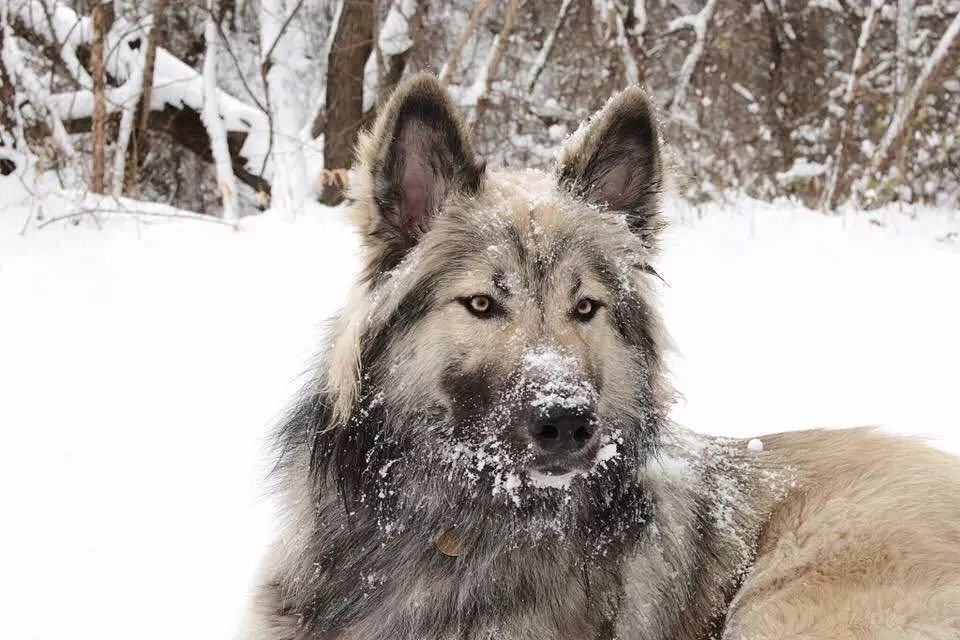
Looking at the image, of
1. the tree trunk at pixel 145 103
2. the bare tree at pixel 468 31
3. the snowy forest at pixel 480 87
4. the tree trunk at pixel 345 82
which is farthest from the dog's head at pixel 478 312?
the tree trunk at pixel 145 103

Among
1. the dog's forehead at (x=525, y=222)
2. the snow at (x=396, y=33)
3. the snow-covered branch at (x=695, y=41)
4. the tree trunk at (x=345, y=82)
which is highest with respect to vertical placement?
the snow-covered branch at (x=695, y=41)

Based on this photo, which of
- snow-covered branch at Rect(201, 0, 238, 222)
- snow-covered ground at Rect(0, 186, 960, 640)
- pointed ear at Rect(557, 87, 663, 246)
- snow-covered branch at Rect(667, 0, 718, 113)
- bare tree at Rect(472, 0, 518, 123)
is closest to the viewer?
pointed ear at Rect(557, 87, 663, 246)

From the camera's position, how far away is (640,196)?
10.5ft

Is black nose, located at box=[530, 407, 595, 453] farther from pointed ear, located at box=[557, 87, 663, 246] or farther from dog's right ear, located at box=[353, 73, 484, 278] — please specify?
pointed ear, located at box=[557, 87, 663, 246]

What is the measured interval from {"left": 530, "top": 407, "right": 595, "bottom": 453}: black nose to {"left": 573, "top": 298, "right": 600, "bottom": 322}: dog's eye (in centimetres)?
47

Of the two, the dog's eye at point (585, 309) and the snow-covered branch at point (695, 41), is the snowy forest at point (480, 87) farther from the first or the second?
the dog's eye at point (585, 309)

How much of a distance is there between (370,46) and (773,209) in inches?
231

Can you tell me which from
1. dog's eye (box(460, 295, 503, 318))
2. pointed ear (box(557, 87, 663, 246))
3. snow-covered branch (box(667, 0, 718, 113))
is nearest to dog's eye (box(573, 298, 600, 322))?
dog's eye (box(460, 295, 503, 318))

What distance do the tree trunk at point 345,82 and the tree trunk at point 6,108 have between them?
3724mm

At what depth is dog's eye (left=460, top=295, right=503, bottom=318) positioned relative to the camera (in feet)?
9.20

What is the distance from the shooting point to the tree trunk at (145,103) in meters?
10.2

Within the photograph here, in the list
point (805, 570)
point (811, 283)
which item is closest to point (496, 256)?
point (805, 570)

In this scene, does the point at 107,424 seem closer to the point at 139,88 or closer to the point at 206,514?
the point at 206,514

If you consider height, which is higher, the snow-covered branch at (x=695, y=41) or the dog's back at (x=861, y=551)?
the snow-covered branch at (x=695, y=41)
